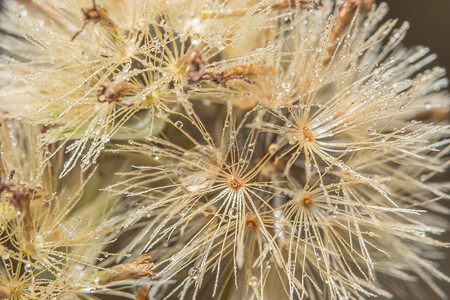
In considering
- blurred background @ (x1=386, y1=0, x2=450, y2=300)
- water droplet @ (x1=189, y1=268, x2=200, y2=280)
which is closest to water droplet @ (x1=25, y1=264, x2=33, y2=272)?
water droplet @ (x1=189, y1=268, x2=200, y2=280)

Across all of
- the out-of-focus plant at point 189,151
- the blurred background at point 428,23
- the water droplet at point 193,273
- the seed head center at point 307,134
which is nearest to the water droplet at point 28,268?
the out-of-focus plant at point 189,151

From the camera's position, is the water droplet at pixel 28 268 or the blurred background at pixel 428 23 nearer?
the water droplet at pixel 28 268

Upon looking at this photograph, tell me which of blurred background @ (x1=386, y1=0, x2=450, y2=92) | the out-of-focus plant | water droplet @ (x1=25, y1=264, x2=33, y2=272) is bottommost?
water droplet @ (x1=25, y1=264, x2=33, y2=272)

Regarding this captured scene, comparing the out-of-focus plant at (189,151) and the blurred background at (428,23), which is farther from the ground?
the blurred background at (428,23)

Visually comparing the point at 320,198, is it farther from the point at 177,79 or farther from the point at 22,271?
the point at 22,271

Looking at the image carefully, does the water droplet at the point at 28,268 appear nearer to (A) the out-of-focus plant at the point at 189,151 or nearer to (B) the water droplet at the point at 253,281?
Answer: (A) the out-of-focus plant at the point at 189,151

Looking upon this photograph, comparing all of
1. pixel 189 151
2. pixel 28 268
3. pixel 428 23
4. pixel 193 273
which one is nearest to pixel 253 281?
pixel 193 273

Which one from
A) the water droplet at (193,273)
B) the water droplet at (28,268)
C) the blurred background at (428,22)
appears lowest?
the water droplet at (28,268)

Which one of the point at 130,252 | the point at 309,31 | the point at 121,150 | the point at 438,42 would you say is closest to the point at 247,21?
the point at 309,31

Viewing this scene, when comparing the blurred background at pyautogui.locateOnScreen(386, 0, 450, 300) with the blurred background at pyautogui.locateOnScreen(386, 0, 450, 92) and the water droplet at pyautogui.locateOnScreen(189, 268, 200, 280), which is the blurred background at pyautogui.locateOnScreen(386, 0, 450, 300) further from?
the water droplet at pyautogui.locateOnScreen(189, 268, 200, 280)

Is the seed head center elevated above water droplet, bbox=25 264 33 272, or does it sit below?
above
